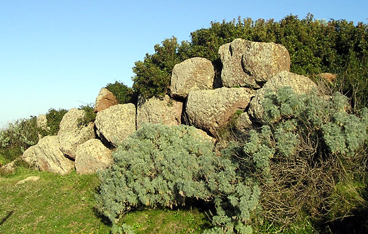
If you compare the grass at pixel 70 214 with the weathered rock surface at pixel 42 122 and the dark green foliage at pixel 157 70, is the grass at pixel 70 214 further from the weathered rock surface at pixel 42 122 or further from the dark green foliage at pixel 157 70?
the dark green foliage at pixel 157 70

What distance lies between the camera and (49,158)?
17281mm


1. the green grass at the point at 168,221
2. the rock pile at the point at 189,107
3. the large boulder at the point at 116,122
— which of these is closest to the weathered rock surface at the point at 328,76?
the rock pile at the point at 189,107

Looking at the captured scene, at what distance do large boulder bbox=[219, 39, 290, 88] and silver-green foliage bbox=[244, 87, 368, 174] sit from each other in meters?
3.69

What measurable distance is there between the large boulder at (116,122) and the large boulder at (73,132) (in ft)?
3.97

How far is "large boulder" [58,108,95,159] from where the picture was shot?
16.7 meters

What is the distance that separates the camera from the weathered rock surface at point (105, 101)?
17094mm

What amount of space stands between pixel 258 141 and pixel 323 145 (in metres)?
1.51

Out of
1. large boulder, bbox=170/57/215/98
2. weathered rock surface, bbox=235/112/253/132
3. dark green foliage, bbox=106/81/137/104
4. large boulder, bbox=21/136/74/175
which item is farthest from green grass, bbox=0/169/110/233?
weathered rock surface, bbox=235/112/253/132

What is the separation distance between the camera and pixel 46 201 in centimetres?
1338

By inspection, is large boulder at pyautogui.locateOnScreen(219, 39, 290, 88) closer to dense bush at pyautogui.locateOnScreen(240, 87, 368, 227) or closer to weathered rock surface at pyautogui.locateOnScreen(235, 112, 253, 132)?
weathered rock surface at pyautogui.locateOnScreen(235, 112, 253, 132)

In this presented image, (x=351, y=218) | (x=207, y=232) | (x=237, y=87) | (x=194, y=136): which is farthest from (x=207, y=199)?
(x=237, y=87)

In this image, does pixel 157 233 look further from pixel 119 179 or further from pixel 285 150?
pixel 285 150

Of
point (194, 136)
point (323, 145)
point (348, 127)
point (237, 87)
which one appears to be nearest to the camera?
point (348, 127)

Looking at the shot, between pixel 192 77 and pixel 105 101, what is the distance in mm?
5242
